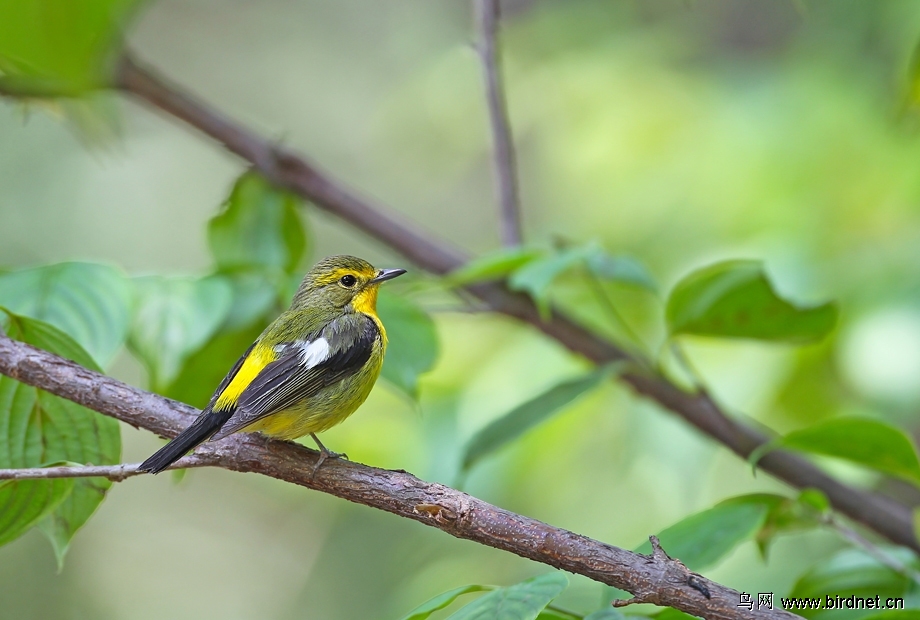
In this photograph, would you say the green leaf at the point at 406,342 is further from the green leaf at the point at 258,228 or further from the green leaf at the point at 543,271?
the green leaf at the point at 258,228

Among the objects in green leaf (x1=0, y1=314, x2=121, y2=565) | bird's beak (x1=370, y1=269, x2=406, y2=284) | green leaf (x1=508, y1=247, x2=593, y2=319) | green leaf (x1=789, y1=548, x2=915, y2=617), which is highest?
bird's beak (x1=370, y1=269, x2=406, y2=284)

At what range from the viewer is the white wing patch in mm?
2670

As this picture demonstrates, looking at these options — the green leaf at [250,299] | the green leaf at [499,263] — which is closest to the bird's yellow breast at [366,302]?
the green leaf at [250,299]

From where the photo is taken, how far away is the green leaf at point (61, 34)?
0.45 meters

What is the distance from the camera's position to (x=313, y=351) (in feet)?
9.00

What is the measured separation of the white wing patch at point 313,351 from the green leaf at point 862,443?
1350 mm

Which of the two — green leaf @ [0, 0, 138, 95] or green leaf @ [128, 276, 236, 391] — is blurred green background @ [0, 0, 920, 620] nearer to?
green leaf @ [0, 0, 138, 95]

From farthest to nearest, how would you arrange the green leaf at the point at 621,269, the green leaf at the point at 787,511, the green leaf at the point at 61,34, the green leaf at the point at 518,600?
1. the green leaf at the point at 621,269
2. the green leaf at the point at 787,511
3. the green leaf at the point at 518,600
4. the green leaf at the point at 61,34

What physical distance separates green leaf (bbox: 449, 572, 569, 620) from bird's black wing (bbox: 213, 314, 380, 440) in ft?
2.75

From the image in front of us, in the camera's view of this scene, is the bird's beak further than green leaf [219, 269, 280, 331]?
Yes

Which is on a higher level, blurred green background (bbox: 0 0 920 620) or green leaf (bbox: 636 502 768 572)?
blurred green background (bbox: 0 0 920 620)

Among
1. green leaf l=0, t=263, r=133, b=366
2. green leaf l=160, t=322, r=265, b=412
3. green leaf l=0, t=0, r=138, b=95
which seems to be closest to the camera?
green leaf l=0, t=0, r=138, b=95

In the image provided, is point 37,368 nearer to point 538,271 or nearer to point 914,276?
point 538,271

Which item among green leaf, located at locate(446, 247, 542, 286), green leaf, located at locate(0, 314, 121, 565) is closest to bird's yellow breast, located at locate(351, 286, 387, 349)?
green leaf, located at locate(446, 247, 542, 286)
